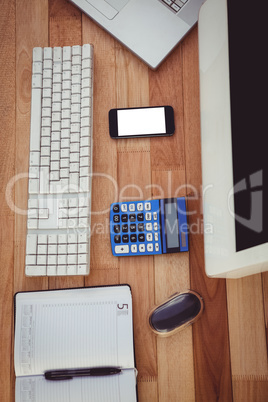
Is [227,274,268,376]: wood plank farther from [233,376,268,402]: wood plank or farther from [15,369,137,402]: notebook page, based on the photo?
[15,369,137,402]: notebook page

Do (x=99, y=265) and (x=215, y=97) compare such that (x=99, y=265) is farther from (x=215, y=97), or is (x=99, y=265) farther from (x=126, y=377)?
(x=215, y=97)

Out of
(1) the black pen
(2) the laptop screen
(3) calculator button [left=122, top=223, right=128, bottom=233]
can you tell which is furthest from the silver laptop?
(1) the black pen

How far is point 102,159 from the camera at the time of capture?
0.77 metres

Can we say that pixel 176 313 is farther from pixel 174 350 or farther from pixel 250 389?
pixel 250 389

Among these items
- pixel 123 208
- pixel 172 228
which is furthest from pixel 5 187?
pixel 172 228

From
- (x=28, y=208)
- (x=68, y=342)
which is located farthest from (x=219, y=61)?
(x=68, y=342)

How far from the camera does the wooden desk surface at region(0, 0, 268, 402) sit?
0.71 meters

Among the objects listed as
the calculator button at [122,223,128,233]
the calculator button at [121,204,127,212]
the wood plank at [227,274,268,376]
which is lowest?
the wood plank at [227,274,268,376]

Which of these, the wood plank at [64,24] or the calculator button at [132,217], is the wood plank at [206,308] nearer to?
the calculator button at [132,217]

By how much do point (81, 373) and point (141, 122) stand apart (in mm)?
511

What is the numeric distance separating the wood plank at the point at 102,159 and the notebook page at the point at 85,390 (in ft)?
0.59

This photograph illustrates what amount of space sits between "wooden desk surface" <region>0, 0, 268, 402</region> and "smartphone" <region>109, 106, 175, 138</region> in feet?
0.06

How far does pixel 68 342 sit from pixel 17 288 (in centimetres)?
15

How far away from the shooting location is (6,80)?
0.80 metres
